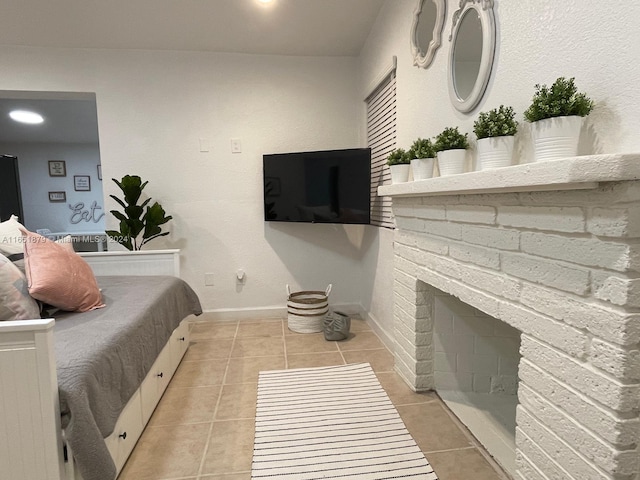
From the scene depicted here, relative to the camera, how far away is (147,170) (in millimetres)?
3412

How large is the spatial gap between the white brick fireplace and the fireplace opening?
1.95 ft

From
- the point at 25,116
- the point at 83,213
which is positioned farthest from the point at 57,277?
the point at 83,213

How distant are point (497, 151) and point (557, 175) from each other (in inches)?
14.9

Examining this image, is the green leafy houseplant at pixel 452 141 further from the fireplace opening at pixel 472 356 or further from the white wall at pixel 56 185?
the white wall at pixel 56 185

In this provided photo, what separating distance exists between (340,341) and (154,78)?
113 inches

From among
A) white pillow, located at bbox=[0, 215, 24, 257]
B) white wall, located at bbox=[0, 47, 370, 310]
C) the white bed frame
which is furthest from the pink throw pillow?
white wall, located at bbox=[0, 47, 370, 310]

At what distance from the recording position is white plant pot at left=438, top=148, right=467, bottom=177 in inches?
61.1

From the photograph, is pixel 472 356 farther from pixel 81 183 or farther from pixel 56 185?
pixel 56 185

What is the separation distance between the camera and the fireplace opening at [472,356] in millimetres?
2105

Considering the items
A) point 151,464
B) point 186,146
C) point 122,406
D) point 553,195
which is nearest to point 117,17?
point 186,146

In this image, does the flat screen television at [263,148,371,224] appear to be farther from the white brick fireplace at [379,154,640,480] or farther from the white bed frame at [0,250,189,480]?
the white bed frame at [0,250,189,480]

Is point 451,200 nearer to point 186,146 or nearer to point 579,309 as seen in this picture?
point 579,309

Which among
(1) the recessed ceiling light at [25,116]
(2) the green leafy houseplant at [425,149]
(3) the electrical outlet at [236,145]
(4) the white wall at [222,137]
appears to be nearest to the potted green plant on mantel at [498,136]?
(2) the green leafy houseplant at [425,149]

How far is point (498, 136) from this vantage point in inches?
49.2
